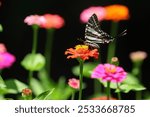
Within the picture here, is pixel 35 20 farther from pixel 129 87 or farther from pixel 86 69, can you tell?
pixel 129 87

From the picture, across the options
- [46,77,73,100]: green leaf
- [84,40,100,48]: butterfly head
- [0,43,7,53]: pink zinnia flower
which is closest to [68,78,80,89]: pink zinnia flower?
[46,77,73,100]: green leaf

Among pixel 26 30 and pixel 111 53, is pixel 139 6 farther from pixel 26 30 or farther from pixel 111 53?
pixel 26 30

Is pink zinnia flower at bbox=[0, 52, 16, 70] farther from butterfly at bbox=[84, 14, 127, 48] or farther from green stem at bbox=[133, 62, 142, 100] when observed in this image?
green stem at bbox=[133, 62, 142, 100]

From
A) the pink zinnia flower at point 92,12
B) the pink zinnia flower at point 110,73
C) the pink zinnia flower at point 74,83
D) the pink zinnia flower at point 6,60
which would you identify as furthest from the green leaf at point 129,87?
the pink zinnia flower at point 6,60

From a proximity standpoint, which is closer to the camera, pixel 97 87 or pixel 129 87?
pixel 129 87

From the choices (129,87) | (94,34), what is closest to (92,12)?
(94,34)
